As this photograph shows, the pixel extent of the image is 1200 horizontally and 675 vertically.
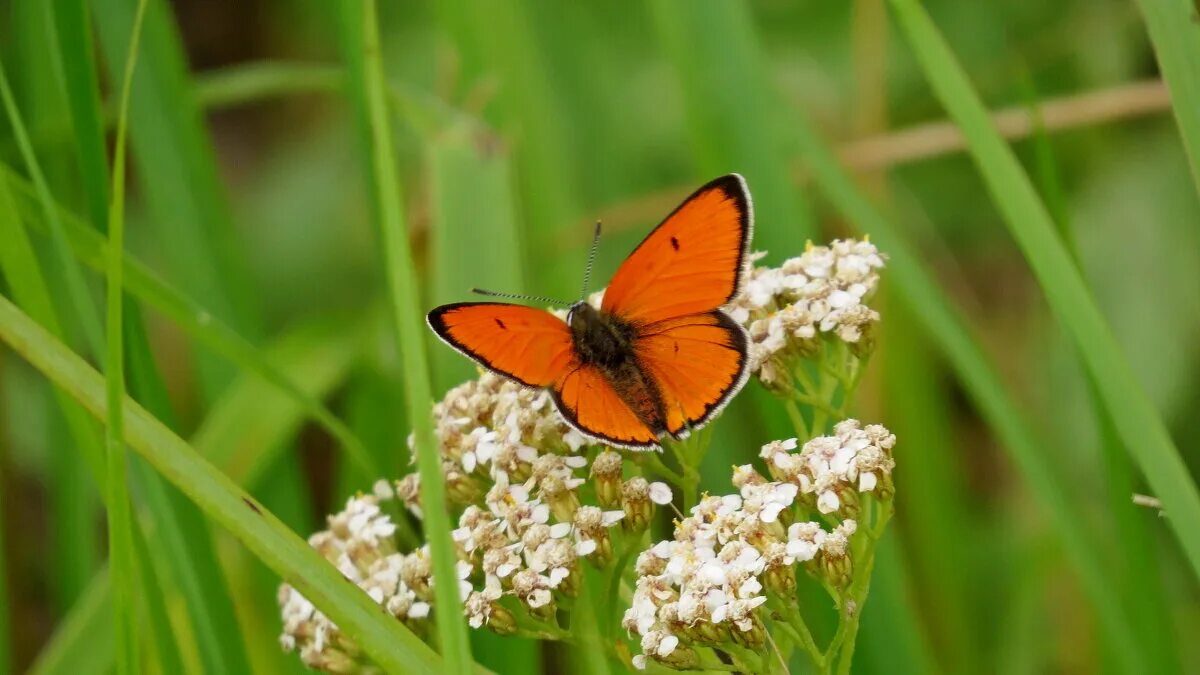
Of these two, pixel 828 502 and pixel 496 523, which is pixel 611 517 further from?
pixel 828 502

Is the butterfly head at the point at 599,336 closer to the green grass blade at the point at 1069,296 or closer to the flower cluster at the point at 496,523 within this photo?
the flower cluster at the point at 496,523

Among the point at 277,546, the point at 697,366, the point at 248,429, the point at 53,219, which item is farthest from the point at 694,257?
the point at 248,429

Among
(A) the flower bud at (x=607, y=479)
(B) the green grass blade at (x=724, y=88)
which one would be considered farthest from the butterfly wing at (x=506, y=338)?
(B) the green grass blade at (x=724, y=88)

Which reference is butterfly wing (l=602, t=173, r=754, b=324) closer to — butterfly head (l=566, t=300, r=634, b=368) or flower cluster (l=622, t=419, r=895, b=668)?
butterfly head (l=566, t=300, r=634, b=368)

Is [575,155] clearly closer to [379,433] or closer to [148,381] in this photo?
[379,433]

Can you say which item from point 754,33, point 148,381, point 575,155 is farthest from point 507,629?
point 575,155

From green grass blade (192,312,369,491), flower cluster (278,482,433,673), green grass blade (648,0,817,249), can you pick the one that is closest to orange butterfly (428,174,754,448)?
flower cluster (278,482,433,673)
